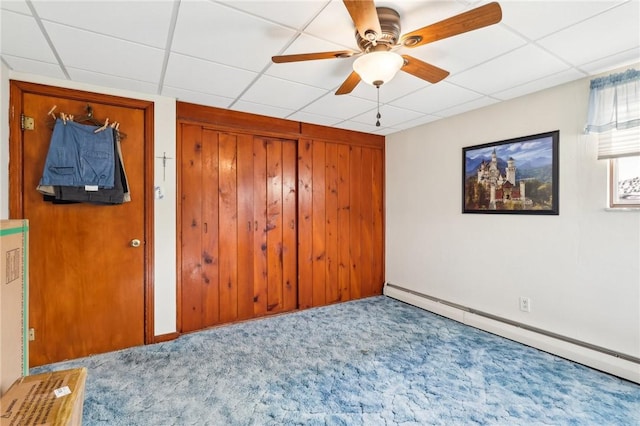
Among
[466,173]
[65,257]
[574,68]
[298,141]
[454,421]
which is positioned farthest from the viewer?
[298,141]

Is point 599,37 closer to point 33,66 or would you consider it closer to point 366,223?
point 366,223

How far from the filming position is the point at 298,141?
3.78m

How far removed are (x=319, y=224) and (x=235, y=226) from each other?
1089 millimetres

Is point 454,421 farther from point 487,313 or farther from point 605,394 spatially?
point 487,313

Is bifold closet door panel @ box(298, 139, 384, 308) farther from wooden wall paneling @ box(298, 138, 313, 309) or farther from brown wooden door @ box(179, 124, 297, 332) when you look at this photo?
brown wooden door @ box(179, 124, 297, 332)

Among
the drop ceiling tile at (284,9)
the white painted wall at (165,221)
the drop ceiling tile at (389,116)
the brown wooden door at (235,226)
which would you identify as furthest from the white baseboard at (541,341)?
the drop ceiling tile at (284,9)

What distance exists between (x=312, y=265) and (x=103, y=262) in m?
2.20

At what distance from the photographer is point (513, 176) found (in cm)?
298

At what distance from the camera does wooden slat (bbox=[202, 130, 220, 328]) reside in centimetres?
322

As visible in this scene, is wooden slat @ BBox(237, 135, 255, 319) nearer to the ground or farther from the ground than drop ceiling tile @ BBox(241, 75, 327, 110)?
nearer to the ground

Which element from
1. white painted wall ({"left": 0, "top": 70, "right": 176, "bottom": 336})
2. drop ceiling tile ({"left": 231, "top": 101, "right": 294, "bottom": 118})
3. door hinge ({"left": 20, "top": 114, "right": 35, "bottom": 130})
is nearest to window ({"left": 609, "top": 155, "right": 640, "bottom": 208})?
drop ceiling tile ({"left": 231, "top": 101, "right": 294, "bottom": 118})

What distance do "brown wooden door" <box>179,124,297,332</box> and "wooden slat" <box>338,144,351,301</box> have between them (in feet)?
2.19

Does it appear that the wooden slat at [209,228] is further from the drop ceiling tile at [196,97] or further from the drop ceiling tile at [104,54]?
the drop ceiling tile at [104,54]

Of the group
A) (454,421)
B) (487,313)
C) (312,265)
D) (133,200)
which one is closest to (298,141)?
(312,265)
